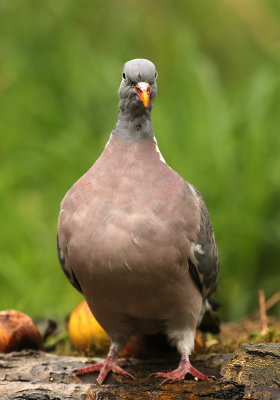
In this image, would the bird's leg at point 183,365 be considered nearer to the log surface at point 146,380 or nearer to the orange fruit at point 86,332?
the log surface at point 146,380

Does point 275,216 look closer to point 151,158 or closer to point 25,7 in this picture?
point 151,158

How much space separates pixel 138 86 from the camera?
3090 millimetres

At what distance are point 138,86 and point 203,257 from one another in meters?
0.89

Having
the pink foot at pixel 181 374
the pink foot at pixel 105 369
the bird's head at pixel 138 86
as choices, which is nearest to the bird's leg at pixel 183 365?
the pink foot at pixel 181 374

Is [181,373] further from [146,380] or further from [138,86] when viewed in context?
[138,86]

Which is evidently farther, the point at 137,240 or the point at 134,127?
the point at 134,127

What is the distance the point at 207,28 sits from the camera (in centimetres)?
786

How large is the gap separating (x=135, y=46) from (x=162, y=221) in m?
5.17

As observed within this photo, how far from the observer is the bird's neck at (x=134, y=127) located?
10.5ft

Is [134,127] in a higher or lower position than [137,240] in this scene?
higher

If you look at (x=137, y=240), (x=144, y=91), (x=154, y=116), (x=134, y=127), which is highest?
(x=154, y=116)

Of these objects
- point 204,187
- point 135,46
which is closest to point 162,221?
point 204,187

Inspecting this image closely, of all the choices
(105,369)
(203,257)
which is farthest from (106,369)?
(203,257)

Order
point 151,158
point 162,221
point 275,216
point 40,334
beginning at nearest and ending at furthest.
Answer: point 162,221 → point 151,158 → point 40,334 → point 275,216
